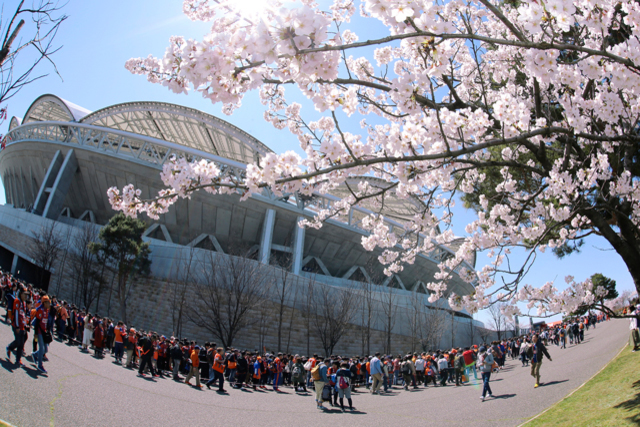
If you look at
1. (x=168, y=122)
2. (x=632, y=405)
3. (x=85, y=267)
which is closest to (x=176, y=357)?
(x=632, y=405)

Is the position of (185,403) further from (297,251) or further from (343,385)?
(297,251)

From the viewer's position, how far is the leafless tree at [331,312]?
67.9 ft

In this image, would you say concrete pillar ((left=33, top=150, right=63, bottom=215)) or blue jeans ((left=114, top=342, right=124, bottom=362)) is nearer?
blue jeans ((left=114, top=342, right=124, bottom=362))

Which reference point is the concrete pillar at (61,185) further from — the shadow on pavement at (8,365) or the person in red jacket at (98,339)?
the shadow on pavement at (8,365)

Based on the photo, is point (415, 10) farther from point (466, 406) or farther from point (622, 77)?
point (466, 406)

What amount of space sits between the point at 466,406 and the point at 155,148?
28.0m

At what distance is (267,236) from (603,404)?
22.1 meters

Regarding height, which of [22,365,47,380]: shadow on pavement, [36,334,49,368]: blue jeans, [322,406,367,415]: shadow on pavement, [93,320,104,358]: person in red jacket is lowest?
[322,406,367,415]: shadow on pavement

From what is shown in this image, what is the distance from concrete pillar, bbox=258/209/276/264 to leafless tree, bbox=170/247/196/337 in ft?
16.6

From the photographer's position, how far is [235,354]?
1330cm

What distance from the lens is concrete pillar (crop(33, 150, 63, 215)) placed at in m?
29.6

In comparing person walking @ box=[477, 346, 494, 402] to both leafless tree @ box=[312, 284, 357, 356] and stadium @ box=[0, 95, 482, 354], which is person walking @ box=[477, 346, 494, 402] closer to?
leafless tree @ box=[312, 284, 357, 356]

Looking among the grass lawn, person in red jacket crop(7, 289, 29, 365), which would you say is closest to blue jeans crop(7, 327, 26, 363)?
person in red jacket crop(7, 289, 29, 365)

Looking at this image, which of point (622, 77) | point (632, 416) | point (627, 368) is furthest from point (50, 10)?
point (627, 368)
